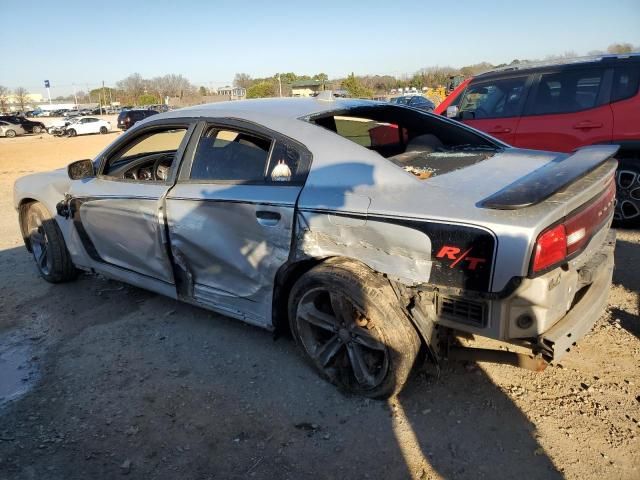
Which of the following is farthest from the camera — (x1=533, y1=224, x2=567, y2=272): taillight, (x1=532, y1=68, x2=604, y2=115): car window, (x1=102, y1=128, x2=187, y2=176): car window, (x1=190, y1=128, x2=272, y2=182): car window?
(x1=532, y1=68, x2=604, y2=115): car window

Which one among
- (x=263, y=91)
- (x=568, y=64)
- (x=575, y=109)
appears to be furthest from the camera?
(x=263, y=91)

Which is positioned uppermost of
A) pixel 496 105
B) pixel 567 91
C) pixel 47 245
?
pixel 567 91

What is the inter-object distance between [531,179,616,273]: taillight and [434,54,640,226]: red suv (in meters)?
3.04

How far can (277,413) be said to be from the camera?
2.75 metres

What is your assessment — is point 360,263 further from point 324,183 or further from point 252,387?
point 252,387

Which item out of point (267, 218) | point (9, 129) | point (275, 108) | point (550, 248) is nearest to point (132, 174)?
point (275, 108)

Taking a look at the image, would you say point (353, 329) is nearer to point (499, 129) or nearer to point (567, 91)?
point (499, 129)

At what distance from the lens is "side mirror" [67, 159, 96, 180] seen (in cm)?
405

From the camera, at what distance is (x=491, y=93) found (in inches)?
241

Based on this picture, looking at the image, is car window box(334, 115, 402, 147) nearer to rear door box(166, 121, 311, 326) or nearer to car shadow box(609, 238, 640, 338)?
rear door box(166, 121, 311, 326)

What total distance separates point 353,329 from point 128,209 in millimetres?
1976

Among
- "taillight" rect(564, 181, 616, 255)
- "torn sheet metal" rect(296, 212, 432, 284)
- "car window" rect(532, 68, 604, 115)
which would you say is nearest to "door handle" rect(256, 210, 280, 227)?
"torn sheet metal" rect(296, 212, 432, 284)

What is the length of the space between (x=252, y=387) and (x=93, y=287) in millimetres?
2535

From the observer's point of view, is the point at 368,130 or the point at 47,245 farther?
the point at 47,245
